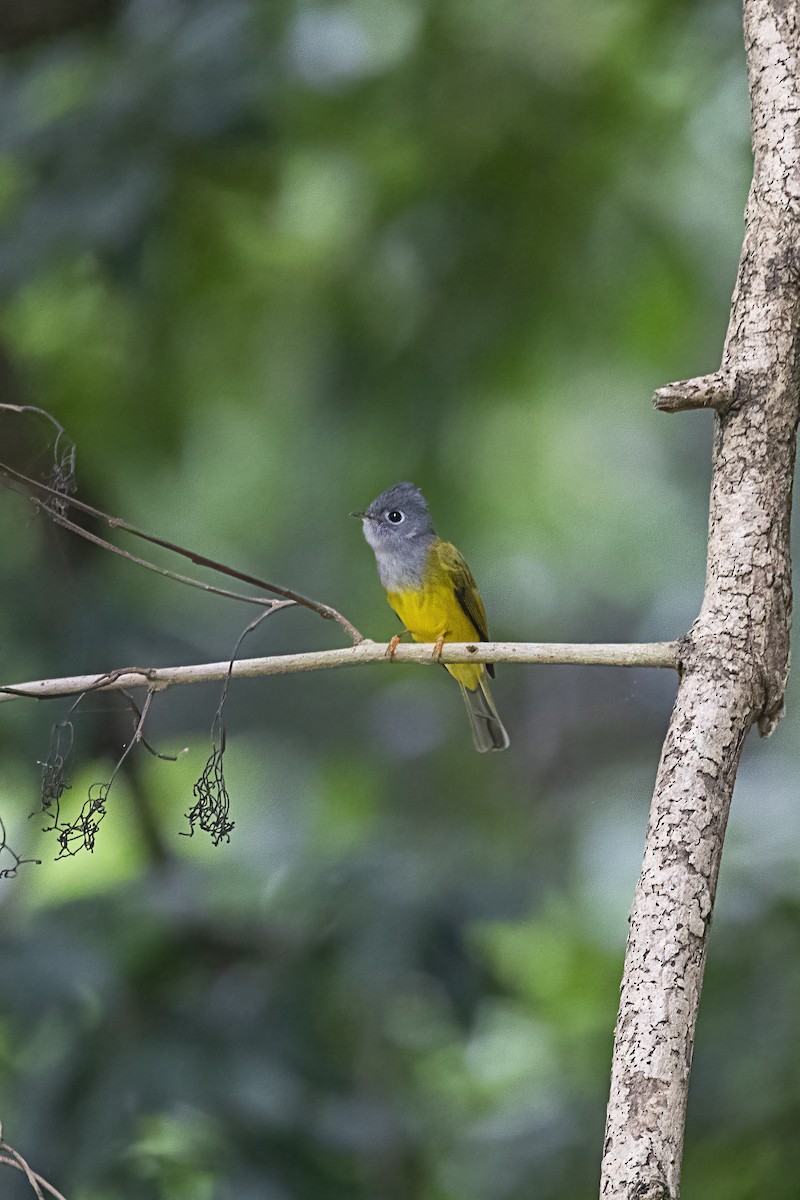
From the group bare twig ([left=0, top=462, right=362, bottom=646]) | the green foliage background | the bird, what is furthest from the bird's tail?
bare twig ([left=0, top=462, right=362, bottom=646])

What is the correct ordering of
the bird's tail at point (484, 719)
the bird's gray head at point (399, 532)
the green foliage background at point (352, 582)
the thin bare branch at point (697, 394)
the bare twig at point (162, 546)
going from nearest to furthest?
the bare twig at point (162, 546) < the thin bare branch at point (697, 394) < the bird's gray head at point (399, 532) < the green foliage background at point (352, 582) < the bird's tail at point (484, 719)

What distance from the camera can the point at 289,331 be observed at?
5.45 meters

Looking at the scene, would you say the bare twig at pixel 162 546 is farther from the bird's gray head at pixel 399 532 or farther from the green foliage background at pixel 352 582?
the green foliage background at pixel 352 582

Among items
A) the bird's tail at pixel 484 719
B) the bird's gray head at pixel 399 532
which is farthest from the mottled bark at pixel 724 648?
the bird's tail at pixel 484 719

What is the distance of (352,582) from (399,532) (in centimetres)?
146

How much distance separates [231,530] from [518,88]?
7.86 ft

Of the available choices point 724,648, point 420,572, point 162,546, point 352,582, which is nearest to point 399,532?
point 420,572

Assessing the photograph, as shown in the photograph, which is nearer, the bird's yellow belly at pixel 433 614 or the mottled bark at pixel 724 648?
the mottled bark at pixel 724 648

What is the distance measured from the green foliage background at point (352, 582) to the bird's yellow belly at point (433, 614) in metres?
0.83

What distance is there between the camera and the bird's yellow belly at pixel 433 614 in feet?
13.7

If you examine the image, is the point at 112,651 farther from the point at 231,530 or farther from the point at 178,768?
the point at 231,530

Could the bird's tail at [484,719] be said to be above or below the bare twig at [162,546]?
above

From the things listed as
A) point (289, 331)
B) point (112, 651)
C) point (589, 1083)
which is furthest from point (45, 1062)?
point (289, 331)

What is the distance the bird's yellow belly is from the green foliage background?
83cm
